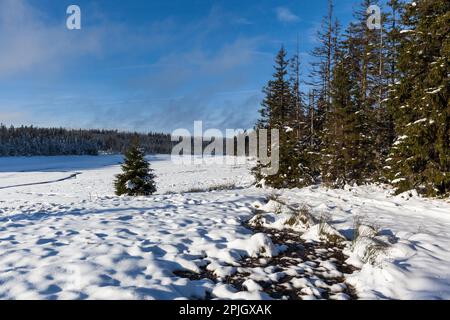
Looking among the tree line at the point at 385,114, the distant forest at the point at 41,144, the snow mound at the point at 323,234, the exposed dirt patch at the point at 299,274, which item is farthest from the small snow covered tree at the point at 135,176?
the distant forest at the point at 41,144

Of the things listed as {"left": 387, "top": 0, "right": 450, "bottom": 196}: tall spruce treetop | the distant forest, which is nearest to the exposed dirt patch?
{"left": 387, "top": 0, "right": 450, "bottom": 196}: tall spruce treetop

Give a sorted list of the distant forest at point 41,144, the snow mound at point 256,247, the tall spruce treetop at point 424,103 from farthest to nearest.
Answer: the distant forest at point 41,144, the tall spruce treetop at point 424,103, the snow mound at point 256,247

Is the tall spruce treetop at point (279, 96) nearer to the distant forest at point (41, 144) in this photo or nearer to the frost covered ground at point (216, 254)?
the frost covered ground at point (216, 254)

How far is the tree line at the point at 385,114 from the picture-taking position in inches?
384

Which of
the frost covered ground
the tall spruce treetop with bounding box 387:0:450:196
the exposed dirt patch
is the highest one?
the tall spruce treetop with bounding box 387:0:450:196

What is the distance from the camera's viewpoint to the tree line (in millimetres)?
9742

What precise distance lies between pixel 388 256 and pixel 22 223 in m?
8.22

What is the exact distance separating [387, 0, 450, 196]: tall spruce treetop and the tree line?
28 mm

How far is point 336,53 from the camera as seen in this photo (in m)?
21.4

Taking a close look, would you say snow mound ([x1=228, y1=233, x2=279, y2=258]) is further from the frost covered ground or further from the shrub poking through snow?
the shrub poking through snow

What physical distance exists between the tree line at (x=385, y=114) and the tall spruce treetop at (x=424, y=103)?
0.03m

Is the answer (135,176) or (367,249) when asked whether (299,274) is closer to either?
(367,249)

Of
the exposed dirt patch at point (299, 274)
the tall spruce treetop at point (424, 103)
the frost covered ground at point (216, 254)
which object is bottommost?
the exposed dirt patch at point (299, 274)

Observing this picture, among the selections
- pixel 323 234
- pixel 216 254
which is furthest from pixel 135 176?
pixel 323 234
